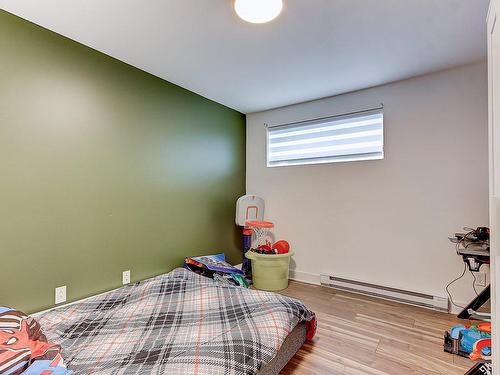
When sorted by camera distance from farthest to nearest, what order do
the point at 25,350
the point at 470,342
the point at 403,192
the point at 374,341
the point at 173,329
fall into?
1. the point at 403,192
2. the point at 374,341
3. the point at 470,342
4. the point at 173,329
5. the point at 25,350

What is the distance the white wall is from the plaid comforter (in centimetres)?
144

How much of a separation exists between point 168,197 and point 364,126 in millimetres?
2509

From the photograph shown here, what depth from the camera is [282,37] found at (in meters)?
2.13

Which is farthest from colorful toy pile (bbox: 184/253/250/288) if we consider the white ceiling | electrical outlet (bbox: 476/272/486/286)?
electrical outlet (bbox: 476/272/486/286)

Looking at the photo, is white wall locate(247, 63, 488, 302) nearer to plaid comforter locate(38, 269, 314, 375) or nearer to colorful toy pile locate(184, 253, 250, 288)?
colorful toy pile locate(184, 253, 250, 288)

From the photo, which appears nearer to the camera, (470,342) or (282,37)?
(470,342)

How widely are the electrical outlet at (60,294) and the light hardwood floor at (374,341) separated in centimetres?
184

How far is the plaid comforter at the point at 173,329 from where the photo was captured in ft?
4.44

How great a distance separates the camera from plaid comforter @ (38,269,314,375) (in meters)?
1.35

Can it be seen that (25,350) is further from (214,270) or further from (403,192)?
(403,192)

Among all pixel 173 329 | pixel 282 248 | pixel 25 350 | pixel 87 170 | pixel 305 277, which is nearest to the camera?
pixel 25 350

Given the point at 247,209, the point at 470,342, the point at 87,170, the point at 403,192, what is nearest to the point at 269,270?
the point at 247,209

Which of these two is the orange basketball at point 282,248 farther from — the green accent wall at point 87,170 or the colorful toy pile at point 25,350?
the colorful toy pile at point 25,350

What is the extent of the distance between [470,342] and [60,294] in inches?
125
